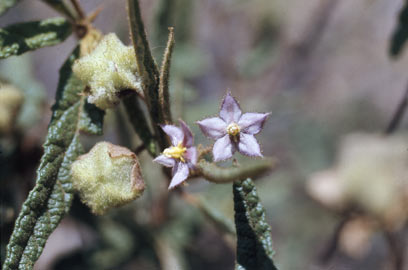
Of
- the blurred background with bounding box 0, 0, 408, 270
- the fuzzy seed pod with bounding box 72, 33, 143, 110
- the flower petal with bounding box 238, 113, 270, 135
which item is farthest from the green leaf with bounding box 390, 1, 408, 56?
the fuzzy seed pod with bounding box 72, 33, 143, 110

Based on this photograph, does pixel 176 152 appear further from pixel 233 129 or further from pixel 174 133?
pixel 233 129

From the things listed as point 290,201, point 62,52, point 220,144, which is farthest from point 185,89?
point 62,52

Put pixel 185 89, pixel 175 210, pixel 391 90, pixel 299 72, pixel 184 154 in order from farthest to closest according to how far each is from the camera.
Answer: pixel 391 90
pixel 299 72
pixel 175 210
pixel 185 89
pixel 184 154

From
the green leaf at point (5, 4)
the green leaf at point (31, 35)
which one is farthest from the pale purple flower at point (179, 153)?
the green leaf at point (5, 4)

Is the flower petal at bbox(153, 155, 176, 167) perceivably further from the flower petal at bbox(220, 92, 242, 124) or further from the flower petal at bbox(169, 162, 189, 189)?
the flower petal at bbox(220, 92, 242, 124)

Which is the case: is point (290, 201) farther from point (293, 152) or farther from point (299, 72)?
point (299, 72)

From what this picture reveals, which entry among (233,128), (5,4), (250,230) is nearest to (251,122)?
(233,128)
